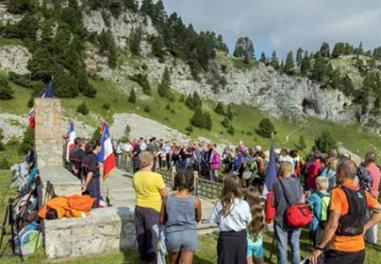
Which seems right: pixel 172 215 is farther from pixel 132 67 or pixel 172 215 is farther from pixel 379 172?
pixel 132 67

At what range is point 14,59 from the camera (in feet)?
214

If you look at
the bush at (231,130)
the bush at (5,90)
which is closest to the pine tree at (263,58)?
the bush at (231,130)

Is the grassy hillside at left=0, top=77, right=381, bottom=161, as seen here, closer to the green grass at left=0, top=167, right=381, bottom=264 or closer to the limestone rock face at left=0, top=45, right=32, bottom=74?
the limestone rock face at left=0, top=45, right=32, bottom=74

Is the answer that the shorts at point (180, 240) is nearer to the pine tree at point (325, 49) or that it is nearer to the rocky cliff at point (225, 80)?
the rocky cliff at point (225, 80)

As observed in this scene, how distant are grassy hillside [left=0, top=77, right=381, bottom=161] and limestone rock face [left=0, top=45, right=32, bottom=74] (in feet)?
17.2

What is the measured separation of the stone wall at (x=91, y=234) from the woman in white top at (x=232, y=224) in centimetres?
308

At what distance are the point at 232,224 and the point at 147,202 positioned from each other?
174cm

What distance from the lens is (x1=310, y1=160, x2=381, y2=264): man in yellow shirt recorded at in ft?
15.0

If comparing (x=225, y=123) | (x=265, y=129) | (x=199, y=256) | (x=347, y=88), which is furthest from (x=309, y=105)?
(x=199, y=256)

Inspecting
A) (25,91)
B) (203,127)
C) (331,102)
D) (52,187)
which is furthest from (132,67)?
(52,187)

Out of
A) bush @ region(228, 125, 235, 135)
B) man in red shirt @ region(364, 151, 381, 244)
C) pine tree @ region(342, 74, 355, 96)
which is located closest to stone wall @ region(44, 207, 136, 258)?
man in red shirt @ region(364, 151, 381, 244)

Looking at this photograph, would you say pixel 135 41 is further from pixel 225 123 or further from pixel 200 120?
pixel 200 120

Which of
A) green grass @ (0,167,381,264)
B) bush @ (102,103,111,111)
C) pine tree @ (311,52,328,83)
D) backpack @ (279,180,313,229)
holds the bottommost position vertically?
green grass @ (0,167,381,264)

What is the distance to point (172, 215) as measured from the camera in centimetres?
569
